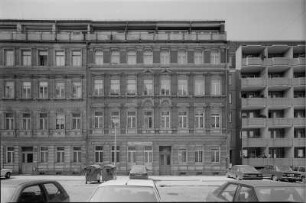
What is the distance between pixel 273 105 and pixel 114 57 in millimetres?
18782

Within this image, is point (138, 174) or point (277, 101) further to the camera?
point (277, 101)

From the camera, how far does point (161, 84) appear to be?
3669 cm

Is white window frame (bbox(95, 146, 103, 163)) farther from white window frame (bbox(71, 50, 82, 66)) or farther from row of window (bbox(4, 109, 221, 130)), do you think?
white window frame (bbox(71, 50, 82, 66))

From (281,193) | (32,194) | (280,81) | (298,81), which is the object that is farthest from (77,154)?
(281,193)

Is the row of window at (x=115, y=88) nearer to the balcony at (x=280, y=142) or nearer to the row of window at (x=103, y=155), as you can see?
the row of window at (x=103, y=155)

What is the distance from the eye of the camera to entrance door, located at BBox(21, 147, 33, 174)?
3566 centimetres

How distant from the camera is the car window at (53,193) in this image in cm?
793

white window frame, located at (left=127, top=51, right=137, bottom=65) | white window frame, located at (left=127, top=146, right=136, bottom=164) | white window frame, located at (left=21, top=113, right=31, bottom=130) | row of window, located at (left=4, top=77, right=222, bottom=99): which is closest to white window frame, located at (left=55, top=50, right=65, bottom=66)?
row of window, located at (left=4, top=77, right=222, bottom=99)

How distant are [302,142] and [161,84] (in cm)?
1739

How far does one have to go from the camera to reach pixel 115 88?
36625 mm

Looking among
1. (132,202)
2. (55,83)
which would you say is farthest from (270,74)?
(132,202)

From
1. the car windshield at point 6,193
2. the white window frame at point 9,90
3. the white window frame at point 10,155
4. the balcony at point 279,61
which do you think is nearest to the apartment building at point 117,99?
the white window frame at point 10,155

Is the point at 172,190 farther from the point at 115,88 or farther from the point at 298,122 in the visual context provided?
the point at 298,122

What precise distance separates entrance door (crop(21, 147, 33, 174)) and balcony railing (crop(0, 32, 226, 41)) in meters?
11.7
